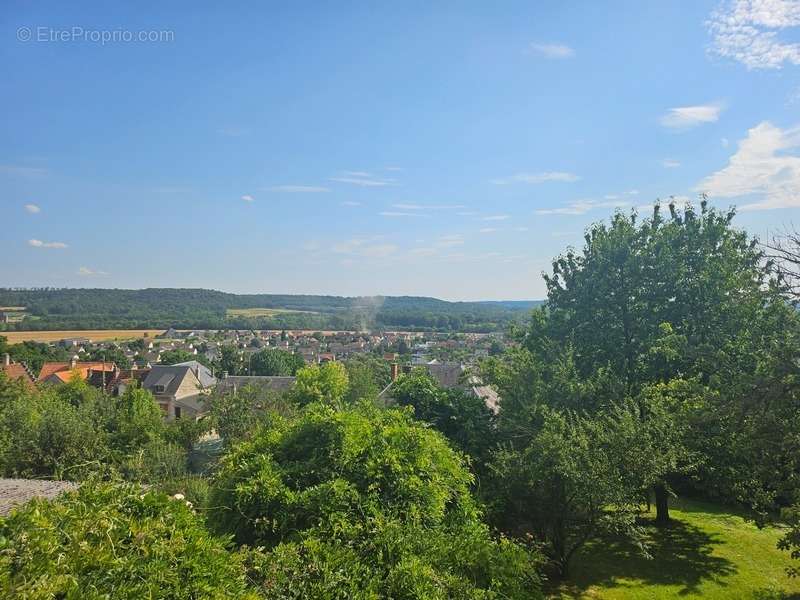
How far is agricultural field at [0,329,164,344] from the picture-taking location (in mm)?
97225

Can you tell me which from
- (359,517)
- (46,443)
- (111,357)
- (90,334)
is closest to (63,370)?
(111,357)

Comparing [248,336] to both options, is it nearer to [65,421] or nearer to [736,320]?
[65,421]

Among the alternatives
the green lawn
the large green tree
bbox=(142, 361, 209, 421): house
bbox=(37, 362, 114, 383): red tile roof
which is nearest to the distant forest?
bbox=(37, 362, 114, 383): red tile roof

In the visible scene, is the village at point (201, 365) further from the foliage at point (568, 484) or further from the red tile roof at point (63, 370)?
the foliage at point (568, 484)

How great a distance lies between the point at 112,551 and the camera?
3750 millimetres

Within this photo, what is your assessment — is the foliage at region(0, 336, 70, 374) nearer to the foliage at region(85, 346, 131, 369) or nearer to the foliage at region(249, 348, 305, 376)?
the foliage at region(85, 346, 131, 369)

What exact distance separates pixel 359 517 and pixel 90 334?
416 ft

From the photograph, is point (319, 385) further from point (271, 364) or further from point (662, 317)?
point (271, 364)

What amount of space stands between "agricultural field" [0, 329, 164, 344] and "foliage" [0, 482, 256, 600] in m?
109

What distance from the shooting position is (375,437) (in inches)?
310

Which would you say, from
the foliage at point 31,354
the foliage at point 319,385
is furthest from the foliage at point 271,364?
the foliage at point 319,385

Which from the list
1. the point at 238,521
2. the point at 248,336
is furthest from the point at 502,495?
the point at 248,336

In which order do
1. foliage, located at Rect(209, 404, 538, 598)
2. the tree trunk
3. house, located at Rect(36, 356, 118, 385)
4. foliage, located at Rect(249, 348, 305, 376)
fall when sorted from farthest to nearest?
foliage, located at Rect(249, 348, 305, 376) < house, located at Rect(36, 356, 118, 385) < the tree trunk < foliage, located at Rect(209, 404, 538, 598)

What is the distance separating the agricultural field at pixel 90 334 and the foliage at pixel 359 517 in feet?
350
